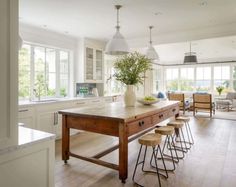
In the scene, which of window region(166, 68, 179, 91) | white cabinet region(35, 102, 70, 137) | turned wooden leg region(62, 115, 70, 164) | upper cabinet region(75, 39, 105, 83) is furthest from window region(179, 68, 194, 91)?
turned wooden leg region(62, 115, 70, 164)

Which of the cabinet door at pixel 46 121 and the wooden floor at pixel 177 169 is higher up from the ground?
the cabinet door at pixel 46 121

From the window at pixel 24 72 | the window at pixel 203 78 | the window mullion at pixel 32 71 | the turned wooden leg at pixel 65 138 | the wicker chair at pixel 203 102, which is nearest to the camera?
the turned wooden leg at pixel 65 138

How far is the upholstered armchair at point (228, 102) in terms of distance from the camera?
9327 millimetres

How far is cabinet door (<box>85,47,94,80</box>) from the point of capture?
5.64m

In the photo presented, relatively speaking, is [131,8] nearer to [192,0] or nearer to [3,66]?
[192,0]

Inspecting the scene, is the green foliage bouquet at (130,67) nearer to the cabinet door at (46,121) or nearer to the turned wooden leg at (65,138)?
the turned wooden leg at (65,138)

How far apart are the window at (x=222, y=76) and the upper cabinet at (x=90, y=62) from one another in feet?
26.1

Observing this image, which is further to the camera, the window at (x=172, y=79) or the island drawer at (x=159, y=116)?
the window at (x=172, y=79)

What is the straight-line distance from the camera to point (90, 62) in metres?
5.77

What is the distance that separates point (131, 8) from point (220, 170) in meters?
2.92

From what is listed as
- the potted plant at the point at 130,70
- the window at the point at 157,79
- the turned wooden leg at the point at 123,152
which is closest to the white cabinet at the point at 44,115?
the potted plant at the point at 130,70

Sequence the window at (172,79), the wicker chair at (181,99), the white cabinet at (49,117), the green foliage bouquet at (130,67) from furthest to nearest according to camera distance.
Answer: the window at (172,79) < the wicker chair at (181,99) < the white cabinet at (49,117) < the green foliage bouquet at (130,67)

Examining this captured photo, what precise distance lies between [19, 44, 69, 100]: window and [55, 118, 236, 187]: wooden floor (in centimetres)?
141

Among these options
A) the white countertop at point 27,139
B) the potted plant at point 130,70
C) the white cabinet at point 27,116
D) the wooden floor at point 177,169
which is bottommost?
the wooden floor at point 177,169
